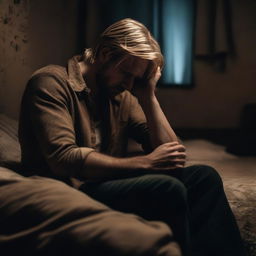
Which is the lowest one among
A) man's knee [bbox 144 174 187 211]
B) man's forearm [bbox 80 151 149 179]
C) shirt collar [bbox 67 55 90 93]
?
man's knee [bbox 144 174 187 211]

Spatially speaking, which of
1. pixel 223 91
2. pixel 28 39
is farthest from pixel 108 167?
pixel 223 91

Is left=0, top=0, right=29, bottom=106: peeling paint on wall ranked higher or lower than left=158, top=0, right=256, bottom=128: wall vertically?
higher

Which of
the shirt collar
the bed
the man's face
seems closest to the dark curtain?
the bed

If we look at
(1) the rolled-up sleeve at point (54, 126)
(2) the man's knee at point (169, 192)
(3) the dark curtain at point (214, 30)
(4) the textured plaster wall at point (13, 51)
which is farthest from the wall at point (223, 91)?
(2) the man's knee at point (169, 192)

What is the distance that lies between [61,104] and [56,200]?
42cm

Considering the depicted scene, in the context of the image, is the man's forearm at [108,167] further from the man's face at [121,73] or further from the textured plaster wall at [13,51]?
the textured plaster wall at [13,51]

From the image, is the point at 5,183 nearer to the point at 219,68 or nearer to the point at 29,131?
the point at 29,131

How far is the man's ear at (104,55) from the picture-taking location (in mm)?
1866

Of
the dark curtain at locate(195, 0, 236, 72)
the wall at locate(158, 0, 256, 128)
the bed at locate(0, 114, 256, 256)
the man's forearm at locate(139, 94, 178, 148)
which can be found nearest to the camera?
the man's forearm at locate(139, 94, 178, 148)

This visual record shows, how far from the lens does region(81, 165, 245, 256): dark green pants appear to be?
156 cm

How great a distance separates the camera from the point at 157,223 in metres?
1.39

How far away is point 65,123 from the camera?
1.65 meters

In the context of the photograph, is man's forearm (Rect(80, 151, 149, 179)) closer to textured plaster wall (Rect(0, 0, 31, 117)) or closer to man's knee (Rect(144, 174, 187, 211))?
man's knee (Rect(144, 174, 187, 211))

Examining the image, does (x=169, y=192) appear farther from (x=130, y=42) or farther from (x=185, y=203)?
(x=130, y=42)
